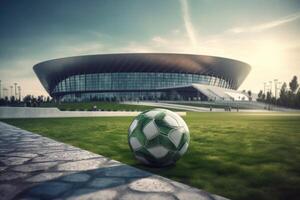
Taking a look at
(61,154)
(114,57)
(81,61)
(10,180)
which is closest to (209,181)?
(10,180)

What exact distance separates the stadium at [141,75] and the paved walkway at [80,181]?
72312 mm

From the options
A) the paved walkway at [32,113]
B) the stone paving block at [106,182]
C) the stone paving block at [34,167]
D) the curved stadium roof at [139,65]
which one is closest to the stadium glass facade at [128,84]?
the curved stadium roof at [139,65]

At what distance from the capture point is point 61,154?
254 inches

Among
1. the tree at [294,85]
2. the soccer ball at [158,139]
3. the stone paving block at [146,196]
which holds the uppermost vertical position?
the tree at [294,85]

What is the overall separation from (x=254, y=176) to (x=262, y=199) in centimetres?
113

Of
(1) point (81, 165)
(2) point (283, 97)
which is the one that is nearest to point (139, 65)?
(2) point (283, 97)

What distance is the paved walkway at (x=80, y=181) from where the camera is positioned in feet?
11.5

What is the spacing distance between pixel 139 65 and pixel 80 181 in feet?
266

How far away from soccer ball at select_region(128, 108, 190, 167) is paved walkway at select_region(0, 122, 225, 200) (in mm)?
439

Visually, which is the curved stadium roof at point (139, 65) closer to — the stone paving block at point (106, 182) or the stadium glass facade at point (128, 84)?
the stadium glass facade at point (128, 84)

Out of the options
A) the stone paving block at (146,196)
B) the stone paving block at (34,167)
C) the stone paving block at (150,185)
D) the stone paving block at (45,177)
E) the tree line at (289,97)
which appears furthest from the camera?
the tree line at (289,97)

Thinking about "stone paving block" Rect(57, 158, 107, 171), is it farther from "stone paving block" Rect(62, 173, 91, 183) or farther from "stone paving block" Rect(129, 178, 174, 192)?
"stone paving block" Rect(129, 178, 174, 192)

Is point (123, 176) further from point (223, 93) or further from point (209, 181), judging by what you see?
point (223, 93)

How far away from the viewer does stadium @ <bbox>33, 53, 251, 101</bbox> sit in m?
81.1
